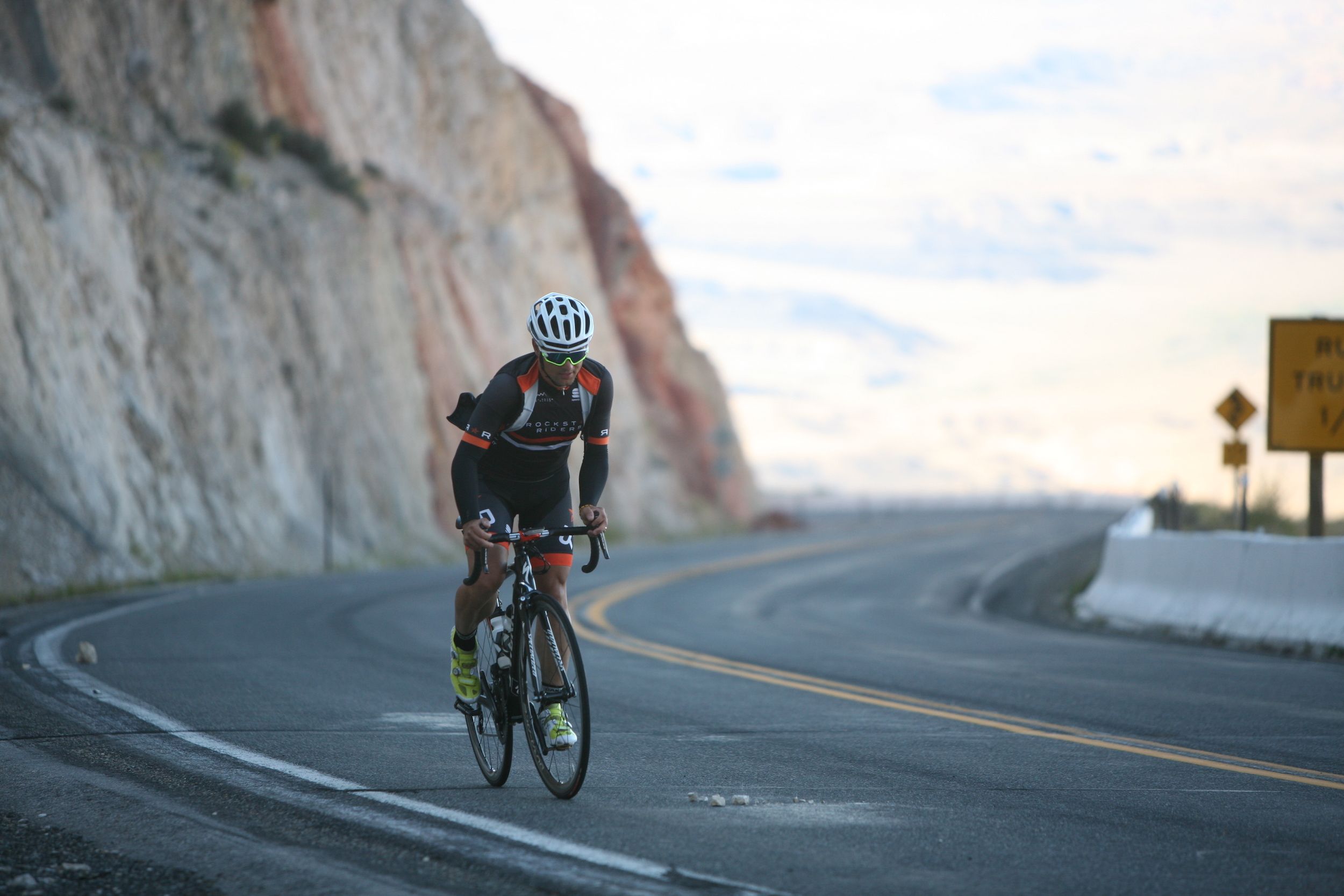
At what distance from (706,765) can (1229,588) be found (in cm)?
1004

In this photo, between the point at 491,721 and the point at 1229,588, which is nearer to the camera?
the point at 491,721

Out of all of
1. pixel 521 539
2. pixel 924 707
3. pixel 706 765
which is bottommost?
pixel 924 707

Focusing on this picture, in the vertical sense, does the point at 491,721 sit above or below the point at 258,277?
below

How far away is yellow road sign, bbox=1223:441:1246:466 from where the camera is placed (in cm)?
2434

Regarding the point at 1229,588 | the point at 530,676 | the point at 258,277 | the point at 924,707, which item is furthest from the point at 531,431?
the point at 258,277

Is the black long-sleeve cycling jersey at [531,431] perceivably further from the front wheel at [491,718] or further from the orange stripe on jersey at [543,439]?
the front wheel at [491,718]

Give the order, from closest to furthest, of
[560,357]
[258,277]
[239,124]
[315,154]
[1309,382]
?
1. [560,357]
2. [1309,382]
3. [258,277]
4. [239,124]
5. [315,154]

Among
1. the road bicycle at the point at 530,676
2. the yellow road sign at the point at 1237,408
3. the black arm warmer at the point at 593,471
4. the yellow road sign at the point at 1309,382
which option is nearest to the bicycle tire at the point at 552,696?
the road bicycle at the point at 530,676

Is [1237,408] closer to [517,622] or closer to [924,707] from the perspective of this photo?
[924,707]

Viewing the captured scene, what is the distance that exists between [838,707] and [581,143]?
5140 centimetres

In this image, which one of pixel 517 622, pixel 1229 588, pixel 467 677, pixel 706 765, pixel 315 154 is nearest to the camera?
pixel 517 622

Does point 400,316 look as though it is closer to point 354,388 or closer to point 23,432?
point 354,388

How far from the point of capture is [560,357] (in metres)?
6.53

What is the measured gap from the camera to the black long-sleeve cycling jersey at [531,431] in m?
6.61
